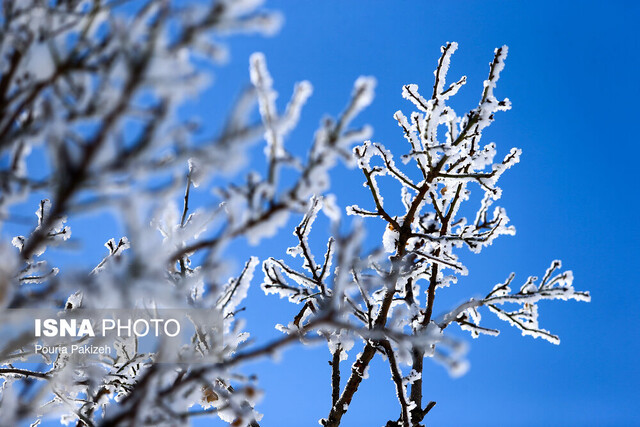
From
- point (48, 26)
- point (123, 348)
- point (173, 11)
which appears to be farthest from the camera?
point (123, 348)

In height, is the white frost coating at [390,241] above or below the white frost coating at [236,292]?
above

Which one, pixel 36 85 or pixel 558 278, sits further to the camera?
pixel 558 278

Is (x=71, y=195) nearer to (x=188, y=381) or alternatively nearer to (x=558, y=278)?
(x=188, y=381)

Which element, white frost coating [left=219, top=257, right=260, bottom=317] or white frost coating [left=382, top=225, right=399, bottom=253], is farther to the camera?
white frost coating [left=382, top=225, right=399, bottom=253]

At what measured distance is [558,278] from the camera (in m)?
3.81

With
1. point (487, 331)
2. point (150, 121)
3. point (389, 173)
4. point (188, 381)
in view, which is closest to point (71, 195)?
point (150, 121)

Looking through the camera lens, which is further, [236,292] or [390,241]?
[390,241]

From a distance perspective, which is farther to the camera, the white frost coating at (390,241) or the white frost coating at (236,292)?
the white frost coating at (390,241)

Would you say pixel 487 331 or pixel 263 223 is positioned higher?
pixel 487 331

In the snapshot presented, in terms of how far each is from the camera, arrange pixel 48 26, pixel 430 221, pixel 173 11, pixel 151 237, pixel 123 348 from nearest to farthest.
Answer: pixel 151 237
pixel 173 11
pixel 48 26
pixel 123 348
pixel 430 221

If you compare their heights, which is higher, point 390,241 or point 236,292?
point 390,241

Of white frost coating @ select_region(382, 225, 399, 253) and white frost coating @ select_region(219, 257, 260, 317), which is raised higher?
white frost coating @ select_region(382, 225, 399, 253)

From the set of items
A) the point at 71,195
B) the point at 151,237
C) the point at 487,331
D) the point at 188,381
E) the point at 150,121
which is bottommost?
the point at 188,381

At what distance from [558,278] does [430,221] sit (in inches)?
45.7
